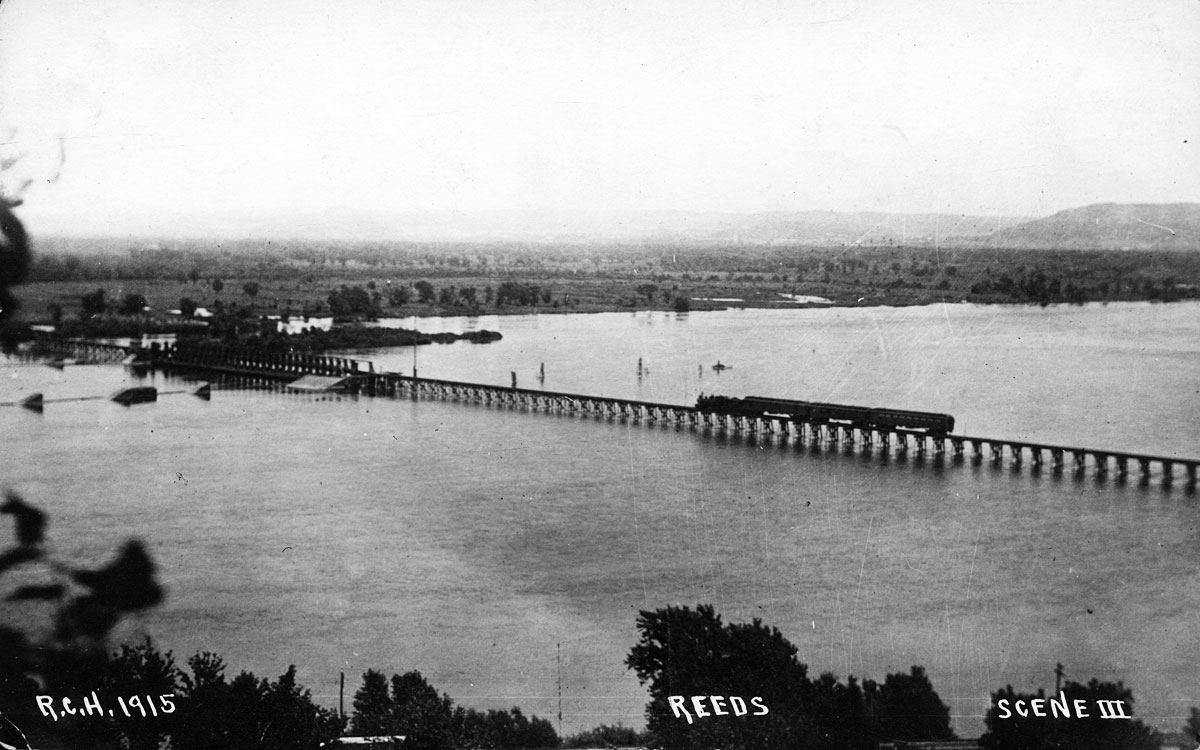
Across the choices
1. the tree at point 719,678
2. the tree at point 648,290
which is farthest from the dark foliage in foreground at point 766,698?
the tree at point 648,290

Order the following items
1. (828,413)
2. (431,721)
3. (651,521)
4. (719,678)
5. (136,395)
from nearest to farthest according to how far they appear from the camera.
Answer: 1. (431,721)
2. (719,678)
3. (651,521)
4. (828,413)
5. (136,395)

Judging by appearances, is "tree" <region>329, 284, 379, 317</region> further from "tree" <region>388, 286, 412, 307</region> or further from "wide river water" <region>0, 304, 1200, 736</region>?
"wide river water" <region>0, 304, 1200, 736</region>

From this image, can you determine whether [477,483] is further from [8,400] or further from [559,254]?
[8,400]

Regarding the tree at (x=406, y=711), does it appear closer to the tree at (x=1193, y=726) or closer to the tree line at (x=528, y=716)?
the tree line at (x=528, y=716)

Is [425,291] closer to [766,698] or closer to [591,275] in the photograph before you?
[591,275]

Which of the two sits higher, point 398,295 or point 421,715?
point 398,295

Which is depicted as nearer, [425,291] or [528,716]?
[528,716]

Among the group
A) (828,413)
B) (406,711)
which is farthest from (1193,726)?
(828,413)

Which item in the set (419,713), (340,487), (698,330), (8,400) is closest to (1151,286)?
(698,330)
